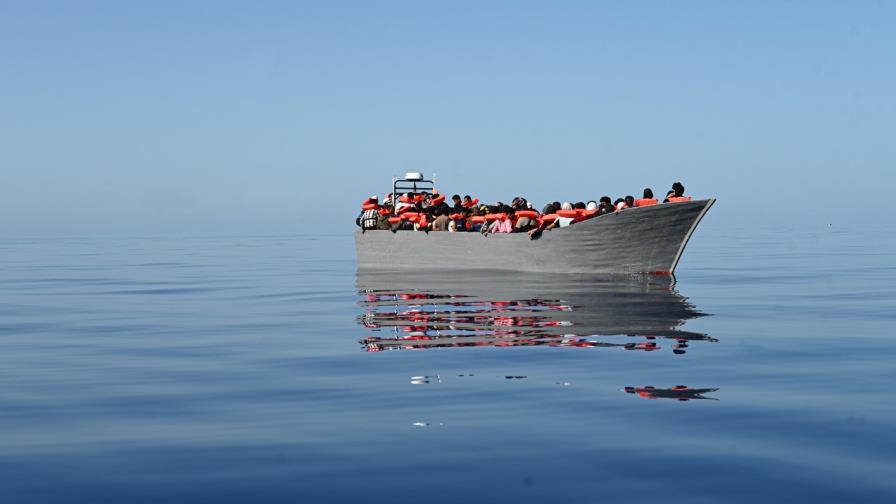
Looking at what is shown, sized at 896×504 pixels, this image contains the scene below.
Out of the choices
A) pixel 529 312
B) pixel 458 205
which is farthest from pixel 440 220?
pixel 529 312

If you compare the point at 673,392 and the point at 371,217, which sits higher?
the point at 371,217

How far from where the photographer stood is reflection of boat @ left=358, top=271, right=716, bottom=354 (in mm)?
13141

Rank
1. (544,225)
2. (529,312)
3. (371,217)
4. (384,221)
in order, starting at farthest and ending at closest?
(371,217)
(384,221)
(544,225)
(529,312)

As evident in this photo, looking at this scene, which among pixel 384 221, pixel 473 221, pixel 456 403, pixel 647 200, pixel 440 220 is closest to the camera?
pixel 456 403

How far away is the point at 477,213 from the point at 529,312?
15.2m

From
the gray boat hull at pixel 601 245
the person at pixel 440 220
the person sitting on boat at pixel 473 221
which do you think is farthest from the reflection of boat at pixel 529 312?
the person at pixel 440 220

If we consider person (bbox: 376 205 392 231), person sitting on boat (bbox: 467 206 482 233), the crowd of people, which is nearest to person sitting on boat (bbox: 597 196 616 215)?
the crowd of people

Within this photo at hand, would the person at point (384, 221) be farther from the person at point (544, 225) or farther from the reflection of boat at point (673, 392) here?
the reflection of boat at point (673, 392)

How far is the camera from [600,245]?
85.7 ft

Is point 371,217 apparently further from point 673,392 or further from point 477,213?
point 673,392

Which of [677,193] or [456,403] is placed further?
[677,193]

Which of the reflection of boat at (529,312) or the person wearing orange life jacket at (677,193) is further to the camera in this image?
the person wearing orange life jacket at (677,193)

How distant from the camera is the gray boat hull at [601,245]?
82.1 feet

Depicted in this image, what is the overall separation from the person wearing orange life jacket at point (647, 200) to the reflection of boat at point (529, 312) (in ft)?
6.38
